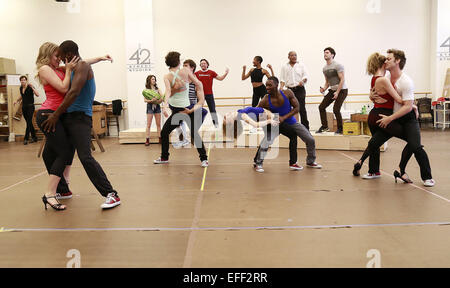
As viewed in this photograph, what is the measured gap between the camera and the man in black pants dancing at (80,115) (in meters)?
3.75

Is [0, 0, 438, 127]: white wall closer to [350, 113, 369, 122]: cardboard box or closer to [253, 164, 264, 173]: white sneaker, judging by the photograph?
[350, 113, 369, 122]: cardboard box

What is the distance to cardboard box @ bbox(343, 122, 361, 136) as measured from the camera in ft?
26.3

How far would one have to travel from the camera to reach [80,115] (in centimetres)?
392

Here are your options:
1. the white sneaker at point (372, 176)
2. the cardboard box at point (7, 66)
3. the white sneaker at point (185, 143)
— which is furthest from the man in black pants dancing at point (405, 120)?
the cardboard box at point (7, 66)

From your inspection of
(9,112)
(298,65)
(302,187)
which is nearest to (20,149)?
(9,112)

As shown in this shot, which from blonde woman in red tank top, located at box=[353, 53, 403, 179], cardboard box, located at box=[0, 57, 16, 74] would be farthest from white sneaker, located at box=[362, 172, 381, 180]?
cardboard box, located at box=[0, 57, 16, 74]

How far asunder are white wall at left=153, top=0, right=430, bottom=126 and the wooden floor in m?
7.12

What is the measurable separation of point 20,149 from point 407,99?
844cm

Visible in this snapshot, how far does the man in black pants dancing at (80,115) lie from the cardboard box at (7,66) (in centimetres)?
949

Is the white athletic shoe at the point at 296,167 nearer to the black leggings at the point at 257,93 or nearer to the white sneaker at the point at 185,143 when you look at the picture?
the white sneaker at the point at 185,143

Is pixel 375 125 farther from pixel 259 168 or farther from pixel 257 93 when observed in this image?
pixel 257 93

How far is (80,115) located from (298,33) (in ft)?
32.4

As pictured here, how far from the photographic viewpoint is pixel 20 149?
977 centimetres

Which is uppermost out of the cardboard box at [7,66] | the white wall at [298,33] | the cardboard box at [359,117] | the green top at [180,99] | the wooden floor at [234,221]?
the white wall at [298,33]
